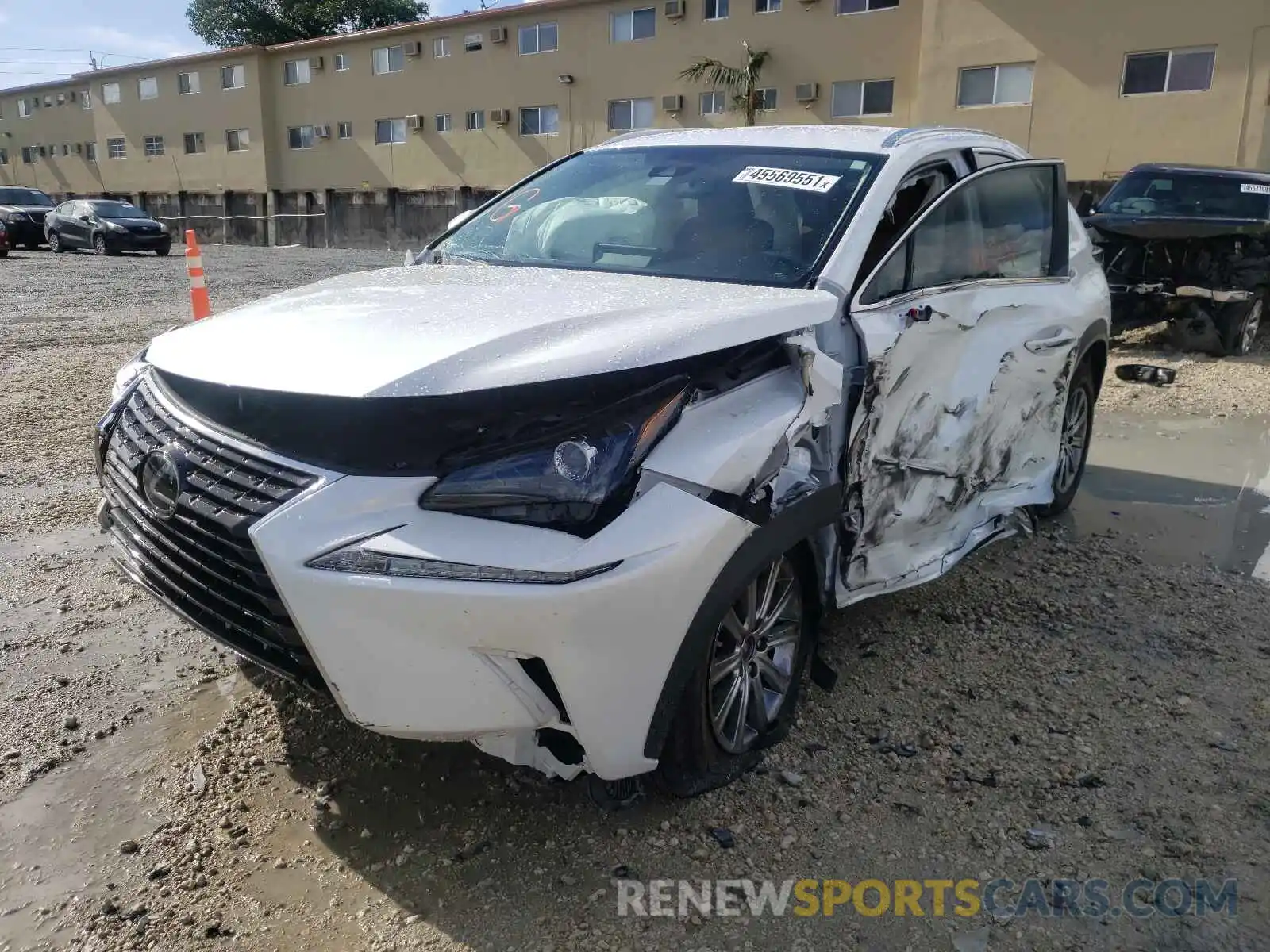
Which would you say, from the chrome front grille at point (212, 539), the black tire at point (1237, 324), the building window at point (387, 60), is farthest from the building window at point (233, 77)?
the chrome front grille at point (212, 539)

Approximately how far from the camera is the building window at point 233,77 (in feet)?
122

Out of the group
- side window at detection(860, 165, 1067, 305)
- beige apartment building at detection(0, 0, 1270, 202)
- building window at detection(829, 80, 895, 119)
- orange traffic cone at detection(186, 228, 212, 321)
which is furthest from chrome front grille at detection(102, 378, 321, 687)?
building window at detection(829, 80, 895, 119)

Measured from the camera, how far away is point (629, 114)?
28.3 m

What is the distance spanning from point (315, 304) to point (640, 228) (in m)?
1.25

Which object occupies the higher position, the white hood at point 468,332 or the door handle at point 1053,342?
the white hood at point 468,332

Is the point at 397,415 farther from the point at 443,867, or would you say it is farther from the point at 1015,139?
the point at 1015,139

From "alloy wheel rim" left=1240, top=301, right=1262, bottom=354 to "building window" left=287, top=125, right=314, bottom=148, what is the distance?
111ft

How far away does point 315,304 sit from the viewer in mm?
2846

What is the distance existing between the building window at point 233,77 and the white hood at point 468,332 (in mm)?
39599

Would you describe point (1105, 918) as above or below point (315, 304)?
below

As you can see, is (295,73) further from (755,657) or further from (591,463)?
(591,463)

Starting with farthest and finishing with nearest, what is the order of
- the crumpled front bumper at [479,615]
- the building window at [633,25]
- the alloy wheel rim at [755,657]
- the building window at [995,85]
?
the building window at [633,25] → the building window at [995,85] → the alloy wheel rim at [755,657] → the crumpled front bumper at [479,615]

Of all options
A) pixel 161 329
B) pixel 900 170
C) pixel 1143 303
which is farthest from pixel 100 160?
pixel 900 170

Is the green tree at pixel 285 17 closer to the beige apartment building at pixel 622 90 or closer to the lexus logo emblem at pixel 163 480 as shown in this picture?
the beige apartment building at pixel 622 90
